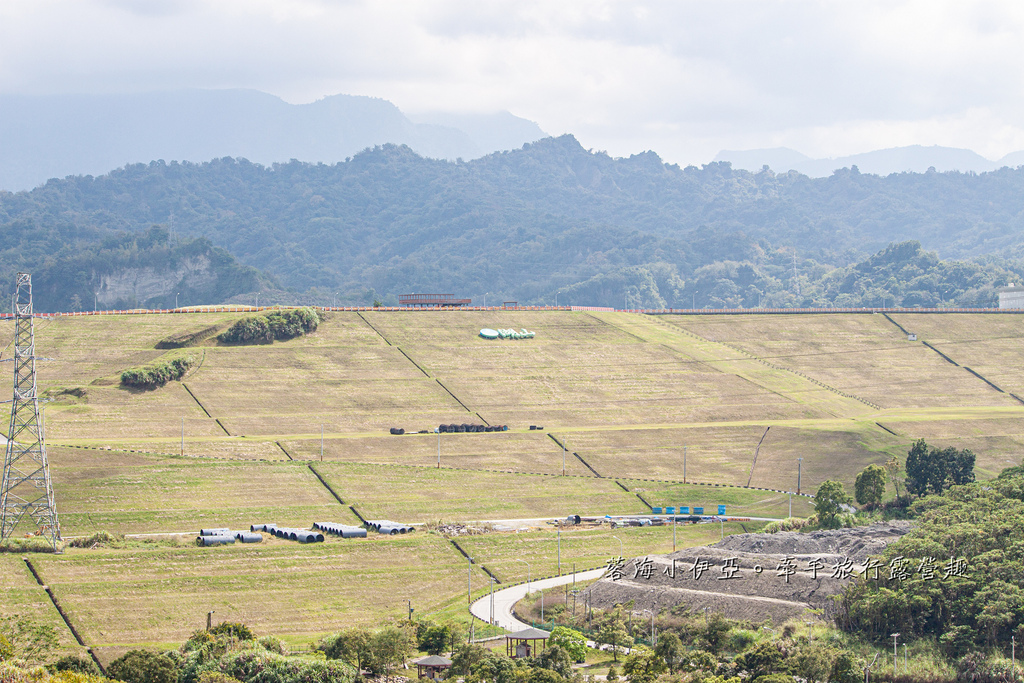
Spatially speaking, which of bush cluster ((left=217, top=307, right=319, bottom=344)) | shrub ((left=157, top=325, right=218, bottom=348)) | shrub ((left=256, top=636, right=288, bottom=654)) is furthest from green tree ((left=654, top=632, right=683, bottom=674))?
bush cluster ((left=217, top=307, right=319, bottom=344))

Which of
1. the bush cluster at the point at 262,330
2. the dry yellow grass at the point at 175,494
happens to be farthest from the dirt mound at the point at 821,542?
the bush cluster at the point at 262,330

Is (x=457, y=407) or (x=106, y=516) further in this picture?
(x=457, y=407)

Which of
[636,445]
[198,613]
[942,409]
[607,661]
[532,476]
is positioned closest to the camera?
[607,661]

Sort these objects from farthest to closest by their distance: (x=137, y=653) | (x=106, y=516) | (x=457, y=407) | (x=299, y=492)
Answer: (x=457, y=407)
(x=299, y=492)
(x=106, y=516)
(x=137, y=653)

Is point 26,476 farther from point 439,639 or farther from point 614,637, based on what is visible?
point 614,637

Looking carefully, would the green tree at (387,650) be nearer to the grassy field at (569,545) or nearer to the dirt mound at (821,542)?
the grassy field at (569,545)

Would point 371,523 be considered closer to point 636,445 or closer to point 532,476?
point 532,476

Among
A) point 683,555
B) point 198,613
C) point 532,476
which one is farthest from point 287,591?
point 532,476
